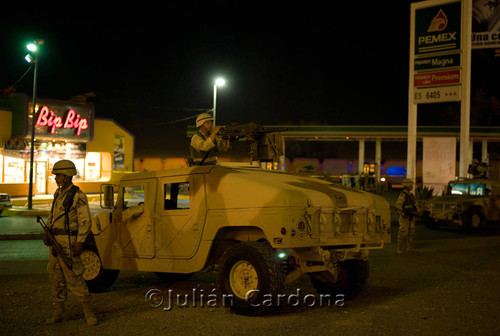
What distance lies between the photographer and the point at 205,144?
7.64 metres

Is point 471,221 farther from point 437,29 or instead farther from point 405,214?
point 437,29

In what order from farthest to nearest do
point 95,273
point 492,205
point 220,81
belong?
point 220,81, point 492,205, point 95,273

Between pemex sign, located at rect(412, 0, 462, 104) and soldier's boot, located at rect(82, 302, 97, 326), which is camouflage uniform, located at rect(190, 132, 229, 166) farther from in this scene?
pemex sign, located at rect(412, 0, 462, 104)

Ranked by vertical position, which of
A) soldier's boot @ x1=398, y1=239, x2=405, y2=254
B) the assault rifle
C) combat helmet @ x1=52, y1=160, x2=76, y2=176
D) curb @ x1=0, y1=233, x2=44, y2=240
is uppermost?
combat helmet @ x1=52, y1=160, x2=76, y2=176

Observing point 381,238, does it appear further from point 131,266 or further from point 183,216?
point 131,266

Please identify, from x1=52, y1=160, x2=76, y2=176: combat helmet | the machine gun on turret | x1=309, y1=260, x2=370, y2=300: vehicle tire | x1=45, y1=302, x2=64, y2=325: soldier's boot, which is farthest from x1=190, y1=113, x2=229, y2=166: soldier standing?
x1=45, y1=302, x2=64, y2=325: soldier's boot

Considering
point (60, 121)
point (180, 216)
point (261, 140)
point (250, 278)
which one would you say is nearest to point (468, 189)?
point (261, 140)

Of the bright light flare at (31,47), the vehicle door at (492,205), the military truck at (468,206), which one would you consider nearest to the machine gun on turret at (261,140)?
the military truck at (468,206)

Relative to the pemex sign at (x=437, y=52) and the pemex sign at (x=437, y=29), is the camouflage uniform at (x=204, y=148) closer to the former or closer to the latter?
the pemex sign at (x=437, y=52)

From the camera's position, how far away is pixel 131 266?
25.7 ft

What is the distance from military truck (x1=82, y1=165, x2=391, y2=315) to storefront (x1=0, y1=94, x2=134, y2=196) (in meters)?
20.8

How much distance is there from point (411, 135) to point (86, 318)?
19311 millimetres

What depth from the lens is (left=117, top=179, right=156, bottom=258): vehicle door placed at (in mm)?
7703

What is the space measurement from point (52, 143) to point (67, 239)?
78.8 feet
